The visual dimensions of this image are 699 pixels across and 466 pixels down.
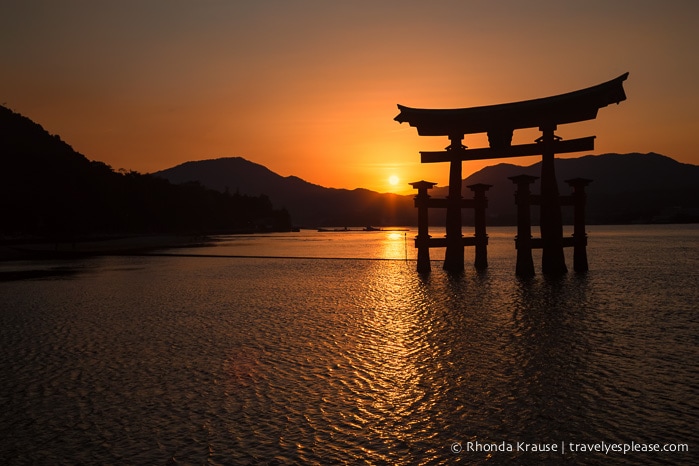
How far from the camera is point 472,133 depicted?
99.5 feet

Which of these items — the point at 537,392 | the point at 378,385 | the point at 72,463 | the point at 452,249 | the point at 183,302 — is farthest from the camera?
the point at 452,249

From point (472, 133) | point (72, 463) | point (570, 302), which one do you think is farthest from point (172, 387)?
point (472, 133)

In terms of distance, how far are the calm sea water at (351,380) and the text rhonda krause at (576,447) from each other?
0.04 meters

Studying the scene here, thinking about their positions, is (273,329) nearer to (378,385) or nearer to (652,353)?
(378,385)

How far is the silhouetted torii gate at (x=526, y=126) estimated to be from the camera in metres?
26.5

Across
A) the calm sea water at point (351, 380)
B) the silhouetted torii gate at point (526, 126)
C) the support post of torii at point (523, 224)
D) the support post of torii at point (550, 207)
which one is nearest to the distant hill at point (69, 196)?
the silhouetted torii gate at point (526, 126)

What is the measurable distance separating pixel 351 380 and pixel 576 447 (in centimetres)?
433

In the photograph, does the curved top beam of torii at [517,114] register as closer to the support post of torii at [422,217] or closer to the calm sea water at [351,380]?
the support post of torii at [422,217]

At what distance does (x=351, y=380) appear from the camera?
10.3 m

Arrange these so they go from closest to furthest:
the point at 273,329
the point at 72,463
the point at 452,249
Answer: the point at 72,463 → the point at 273,329 → the point at 452,249

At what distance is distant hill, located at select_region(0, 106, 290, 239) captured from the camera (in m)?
84.3

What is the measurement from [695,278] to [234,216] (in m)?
167

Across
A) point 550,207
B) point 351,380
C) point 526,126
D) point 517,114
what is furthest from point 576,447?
point 526,126

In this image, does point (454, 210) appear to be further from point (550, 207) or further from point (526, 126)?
point (526, 126)
